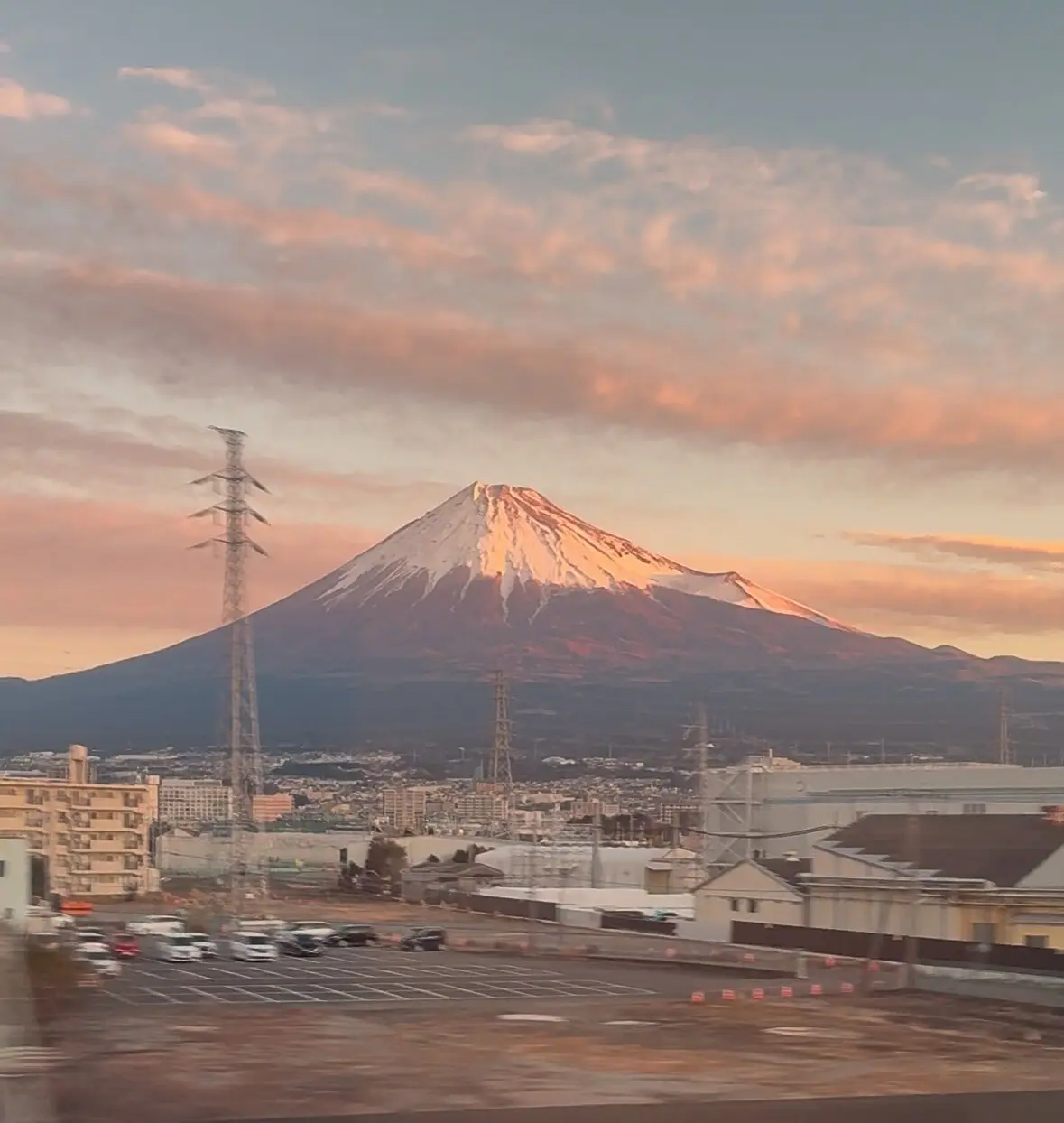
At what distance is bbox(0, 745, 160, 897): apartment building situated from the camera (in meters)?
56.9

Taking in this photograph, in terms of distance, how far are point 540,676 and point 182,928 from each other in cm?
8656

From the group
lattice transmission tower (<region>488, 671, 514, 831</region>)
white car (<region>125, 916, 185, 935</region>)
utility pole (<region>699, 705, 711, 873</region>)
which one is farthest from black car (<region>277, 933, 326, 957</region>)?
lattice transmission tower (<region>488, 671, 514, 831</region>)

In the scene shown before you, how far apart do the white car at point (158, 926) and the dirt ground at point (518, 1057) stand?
49.0ft

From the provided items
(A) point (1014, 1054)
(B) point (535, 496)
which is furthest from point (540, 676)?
(A) point (1014, 1054)

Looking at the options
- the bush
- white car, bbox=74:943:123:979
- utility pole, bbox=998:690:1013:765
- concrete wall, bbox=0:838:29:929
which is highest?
utility pole, bbox=998:690:1013:765

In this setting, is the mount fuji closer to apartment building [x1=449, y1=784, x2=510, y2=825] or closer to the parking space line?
apartment building [x1=449, y1=784, x2=510, y2=825]

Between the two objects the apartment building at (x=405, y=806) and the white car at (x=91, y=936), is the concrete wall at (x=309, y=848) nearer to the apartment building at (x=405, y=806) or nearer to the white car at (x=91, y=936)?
the apartment building at (x=405, y=806)

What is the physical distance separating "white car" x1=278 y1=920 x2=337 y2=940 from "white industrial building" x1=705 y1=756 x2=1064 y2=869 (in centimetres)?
1613

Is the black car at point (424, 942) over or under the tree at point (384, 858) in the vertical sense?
over

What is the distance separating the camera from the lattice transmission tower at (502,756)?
82.2 m

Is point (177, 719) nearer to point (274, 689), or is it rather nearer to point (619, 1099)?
point (274, 689)

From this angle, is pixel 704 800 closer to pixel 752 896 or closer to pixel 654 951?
pixel 752 896

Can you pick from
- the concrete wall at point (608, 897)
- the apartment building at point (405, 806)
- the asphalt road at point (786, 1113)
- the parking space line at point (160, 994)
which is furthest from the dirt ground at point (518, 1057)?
the apartment building at point (405, 806)

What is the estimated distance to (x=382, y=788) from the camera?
9019 centimetres
